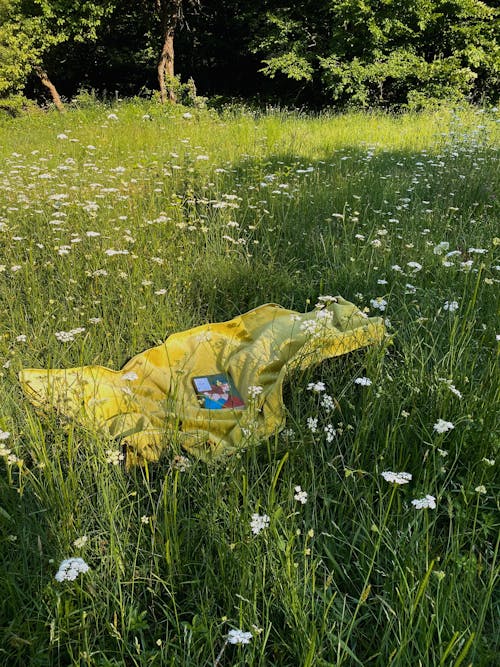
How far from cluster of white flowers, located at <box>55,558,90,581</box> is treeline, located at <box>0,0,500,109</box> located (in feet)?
31.6

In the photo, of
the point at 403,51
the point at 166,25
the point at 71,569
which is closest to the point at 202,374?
the point at 71,569

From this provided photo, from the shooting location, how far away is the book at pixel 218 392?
215 centimetres

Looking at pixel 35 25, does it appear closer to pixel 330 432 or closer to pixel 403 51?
pixel 403 51

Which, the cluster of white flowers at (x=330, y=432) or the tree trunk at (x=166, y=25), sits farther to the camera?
the tree trunk at (x=166, y=25)

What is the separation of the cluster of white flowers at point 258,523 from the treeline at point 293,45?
9528 millimetres

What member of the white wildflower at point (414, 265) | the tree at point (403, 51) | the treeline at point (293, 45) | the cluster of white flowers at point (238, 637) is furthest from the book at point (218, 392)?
the tree at point (403, 51)

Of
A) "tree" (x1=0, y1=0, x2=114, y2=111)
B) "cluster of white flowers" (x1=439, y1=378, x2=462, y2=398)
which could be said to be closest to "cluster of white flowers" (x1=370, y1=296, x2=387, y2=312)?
"cluster of white flowers" (x1=439, y1=378, x2=462, y2=398)

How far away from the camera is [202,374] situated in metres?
2.34

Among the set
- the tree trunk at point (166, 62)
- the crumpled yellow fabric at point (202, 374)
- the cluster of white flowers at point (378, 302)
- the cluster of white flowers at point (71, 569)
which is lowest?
the crumpled yellow fabric at point (202, 374)

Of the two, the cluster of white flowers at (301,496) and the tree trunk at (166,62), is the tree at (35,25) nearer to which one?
the tree trunk at (166,62)

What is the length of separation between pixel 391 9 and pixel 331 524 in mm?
13041

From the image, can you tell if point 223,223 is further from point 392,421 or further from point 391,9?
point 391,9

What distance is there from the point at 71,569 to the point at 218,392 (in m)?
1.19

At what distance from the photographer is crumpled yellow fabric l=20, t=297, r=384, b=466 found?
1709 millimetres
